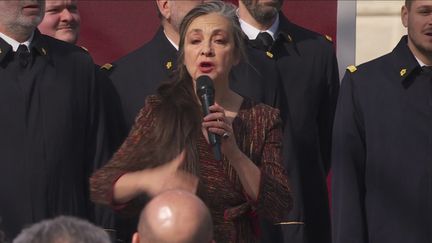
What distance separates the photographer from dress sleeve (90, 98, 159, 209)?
6575 millimetres

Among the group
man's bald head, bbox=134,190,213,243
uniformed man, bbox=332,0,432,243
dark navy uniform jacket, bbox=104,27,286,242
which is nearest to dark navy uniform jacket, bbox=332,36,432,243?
uniformed man, bbox=332,0,432,243

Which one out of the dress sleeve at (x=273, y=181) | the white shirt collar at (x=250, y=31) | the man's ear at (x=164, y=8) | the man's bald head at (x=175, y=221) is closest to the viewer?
the man's bald head at (x=175, y=221)

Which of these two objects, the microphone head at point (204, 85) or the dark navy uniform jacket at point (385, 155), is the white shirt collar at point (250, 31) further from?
the microphone head at point (204, 85)

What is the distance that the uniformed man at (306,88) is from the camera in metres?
8.46

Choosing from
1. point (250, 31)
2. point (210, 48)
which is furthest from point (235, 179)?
point (250, 31)

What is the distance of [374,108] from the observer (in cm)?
789

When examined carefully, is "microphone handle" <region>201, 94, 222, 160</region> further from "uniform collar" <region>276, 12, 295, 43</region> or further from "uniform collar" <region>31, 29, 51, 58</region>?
"uniform collar" <region>276, 12, 295, 43</region>

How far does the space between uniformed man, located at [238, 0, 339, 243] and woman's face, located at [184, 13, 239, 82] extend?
1.31m

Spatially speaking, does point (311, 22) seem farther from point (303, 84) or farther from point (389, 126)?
point (389, 126)

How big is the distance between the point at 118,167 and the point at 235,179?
498mm

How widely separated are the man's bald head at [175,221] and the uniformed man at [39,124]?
2285 millimetres

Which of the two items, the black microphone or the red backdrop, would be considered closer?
the black microphone

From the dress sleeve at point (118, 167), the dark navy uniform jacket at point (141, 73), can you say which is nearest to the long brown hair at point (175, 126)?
the dress sleeve at point (118, 167)

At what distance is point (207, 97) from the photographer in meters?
6.56
